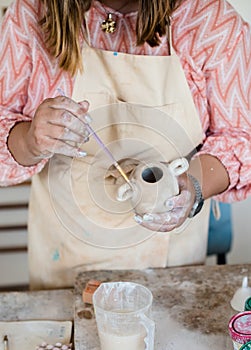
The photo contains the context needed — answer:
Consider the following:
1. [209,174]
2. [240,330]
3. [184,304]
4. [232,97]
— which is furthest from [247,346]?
[232,97]

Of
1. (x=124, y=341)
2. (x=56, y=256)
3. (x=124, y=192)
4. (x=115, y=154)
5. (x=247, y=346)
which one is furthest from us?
(x=56, y=256)

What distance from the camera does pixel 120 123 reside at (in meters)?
1.31

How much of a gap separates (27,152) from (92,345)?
38cm

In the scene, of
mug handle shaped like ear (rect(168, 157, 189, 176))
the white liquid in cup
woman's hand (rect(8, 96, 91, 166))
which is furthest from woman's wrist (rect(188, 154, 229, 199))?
the white liquid in cup

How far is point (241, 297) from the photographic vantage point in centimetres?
120

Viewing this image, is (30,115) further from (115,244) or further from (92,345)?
(92,345)

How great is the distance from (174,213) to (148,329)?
0.25m

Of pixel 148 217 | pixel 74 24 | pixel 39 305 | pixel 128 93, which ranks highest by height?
pixel 74 24

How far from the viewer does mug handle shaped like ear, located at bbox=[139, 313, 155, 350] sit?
1.01 metres

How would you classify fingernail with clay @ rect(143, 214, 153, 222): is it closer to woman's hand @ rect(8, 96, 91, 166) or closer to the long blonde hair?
woman's hand @ rect(8, 96, 91, 166)

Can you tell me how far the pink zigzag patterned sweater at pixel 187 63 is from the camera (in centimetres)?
129

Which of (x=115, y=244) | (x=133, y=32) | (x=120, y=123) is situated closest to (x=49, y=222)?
(x=115, y=244)

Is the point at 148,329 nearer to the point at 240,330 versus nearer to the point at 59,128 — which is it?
the point at 240,330

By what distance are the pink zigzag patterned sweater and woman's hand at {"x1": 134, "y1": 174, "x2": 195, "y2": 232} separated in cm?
14
